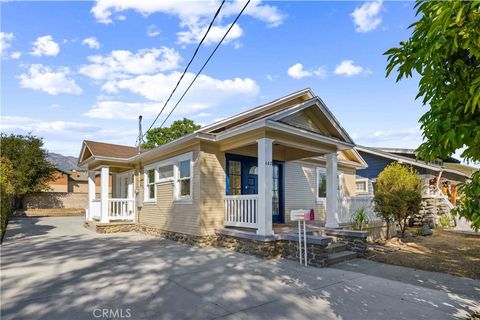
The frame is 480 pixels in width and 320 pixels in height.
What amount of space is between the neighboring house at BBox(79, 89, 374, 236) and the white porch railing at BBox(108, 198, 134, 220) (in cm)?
5

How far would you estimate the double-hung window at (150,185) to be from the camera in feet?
41.7

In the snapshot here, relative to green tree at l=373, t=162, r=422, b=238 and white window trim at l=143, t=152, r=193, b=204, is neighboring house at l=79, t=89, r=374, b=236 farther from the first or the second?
green tree at l=373, t=162, r=422, b=238

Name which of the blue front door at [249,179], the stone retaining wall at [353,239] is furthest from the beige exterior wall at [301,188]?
the stone retaining wall at [353,239]

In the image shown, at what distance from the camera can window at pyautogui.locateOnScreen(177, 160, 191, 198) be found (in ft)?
33.4

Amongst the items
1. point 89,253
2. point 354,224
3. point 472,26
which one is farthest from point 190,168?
point 472,26

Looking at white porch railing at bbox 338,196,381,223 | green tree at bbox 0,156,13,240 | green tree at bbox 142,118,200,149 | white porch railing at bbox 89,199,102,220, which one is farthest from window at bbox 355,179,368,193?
green tree at bbox 142,118,200,149

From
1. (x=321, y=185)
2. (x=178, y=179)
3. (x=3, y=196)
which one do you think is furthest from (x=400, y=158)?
(x=3, y=196)

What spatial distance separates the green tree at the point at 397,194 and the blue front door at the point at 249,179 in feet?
11.5

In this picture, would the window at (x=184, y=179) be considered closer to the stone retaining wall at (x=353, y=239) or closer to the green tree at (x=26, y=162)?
the stone retaining wall at (x=353, y=239)

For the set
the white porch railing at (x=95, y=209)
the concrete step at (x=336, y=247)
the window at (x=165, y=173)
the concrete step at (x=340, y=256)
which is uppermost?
the window at (x=165, y=173)

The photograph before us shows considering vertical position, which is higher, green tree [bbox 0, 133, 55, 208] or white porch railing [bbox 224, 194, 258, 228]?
green tree [bbox 0, 133, 55, 208]

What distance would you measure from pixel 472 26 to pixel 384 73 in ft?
2.46

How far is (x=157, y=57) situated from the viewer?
36.5ft

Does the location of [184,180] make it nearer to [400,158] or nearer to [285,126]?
[285,126]
